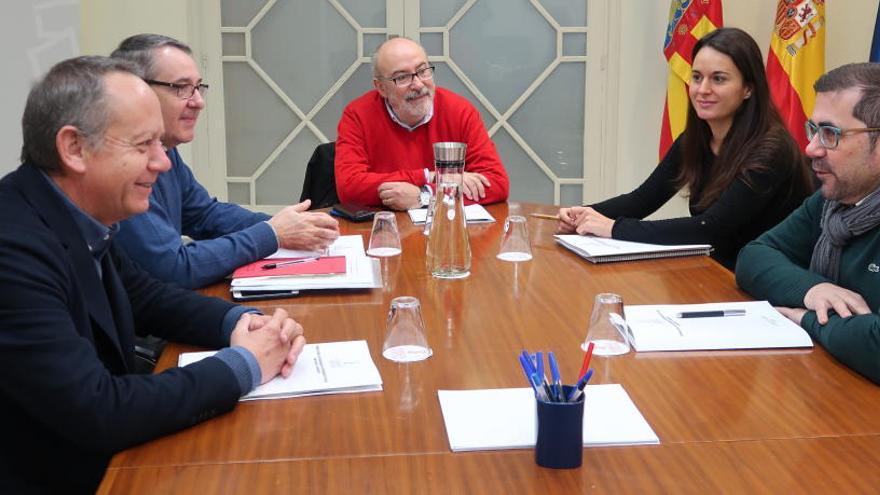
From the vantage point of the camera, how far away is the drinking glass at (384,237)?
230 centimetres

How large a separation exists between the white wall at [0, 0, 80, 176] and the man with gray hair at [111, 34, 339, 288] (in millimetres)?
469

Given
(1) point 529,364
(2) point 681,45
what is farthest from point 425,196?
(2) point 681,45

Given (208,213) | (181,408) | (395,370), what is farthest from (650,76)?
(181,408)

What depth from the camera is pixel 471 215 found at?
2.81 metres

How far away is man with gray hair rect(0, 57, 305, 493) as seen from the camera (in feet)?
4.01

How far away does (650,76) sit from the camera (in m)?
4.57

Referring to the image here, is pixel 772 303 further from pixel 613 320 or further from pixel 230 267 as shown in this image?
pixel 230 267

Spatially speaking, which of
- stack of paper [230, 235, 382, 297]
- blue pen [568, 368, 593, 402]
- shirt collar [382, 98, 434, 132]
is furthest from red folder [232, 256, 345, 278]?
shirt collar [382, 98, 434, 132]

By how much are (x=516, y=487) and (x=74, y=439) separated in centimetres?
60

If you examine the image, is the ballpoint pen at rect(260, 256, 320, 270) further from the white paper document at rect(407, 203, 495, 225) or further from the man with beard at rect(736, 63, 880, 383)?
the man with beard at rect(736, 63, 880, 383)

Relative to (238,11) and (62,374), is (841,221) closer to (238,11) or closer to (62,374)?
(62,374)

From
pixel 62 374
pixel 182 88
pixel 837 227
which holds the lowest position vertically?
pixel 62 374

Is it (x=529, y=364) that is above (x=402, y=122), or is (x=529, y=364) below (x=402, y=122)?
below

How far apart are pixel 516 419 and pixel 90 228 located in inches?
29.7
